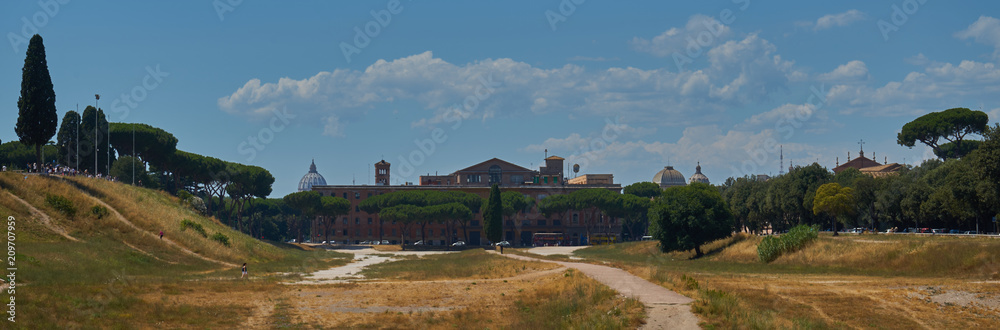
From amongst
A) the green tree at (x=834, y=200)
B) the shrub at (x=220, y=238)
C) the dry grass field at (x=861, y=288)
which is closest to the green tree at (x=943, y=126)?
the green tree at (x=834, y=200)

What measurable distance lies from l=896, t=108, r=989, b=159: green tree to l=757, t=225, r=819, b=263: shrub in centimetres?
4926

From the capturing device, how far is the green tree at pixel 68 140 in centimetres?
10700

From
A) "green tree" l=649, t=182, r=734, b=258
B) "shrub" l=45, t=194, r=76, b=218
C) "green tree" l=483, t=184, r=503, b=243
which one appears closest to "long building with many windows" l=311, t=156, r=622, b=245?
"green tree" l=483, t=184, r=503, b=243

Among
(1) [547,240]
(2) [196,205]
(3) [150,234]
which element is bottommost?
(1) [547,240]

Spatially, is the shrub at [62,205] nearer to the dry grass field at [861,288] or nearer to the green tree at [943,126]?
the dry grass field at [861,288]

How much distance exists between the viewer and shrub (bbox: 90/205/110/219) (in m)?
68.1

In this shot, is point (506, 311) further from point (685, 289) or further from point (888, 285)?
point (888, 285)

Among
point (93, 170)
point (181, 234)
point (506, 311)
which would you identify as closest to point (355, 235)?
point (93, 170)

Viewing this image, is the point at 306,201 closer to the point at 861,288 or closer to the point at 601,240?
the point at 601,240

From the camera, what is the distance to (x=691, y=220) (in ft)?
315

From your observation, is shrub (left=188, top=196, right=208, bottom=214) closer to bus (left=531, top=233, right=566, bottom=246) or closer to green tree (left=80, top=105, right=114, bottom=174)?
green tree (left=80, top=105, right=114, bottom=174)

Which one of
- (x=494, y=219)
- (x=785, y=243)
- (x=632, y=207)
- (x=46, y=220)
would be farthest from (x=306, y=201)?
(x=785, y=243)

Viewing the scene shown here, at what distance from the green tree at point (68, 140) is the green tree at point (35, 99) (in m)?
34.4

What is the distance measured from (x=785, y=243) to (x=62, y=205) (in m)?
64.0
